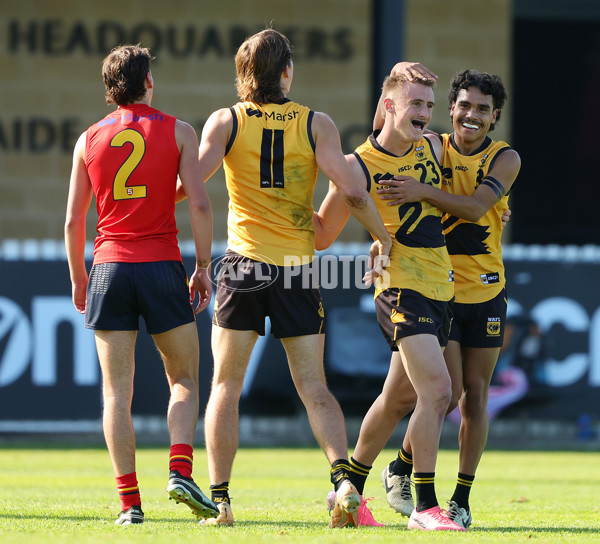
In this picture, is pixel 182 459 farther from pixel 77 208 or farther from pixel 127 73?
pixel 127 73

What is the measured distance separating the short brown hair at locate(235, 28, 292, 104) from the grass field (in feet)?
6.62

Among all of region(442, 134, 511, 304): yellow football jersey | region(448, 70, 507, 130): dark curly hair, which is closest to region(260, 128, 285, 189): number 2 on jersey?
region(442, 134, 511, 304): yellow football jersey

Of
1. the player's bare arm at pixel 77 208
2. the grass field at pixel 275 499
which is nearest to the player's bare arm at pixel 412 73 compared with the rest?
the player's bare arm at pixel 77 208

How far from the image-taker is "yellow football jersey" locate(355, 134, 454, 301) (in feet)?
17.5

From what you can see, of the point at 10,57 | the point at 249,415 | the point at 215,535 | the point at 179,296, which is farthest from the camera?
the point at 10,57

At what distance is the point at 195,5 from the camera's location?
13812 mm

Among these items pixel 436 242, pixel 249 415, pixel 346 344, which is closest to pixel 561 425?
pixel 346 344

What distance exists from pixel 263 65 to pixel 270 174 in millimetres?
507

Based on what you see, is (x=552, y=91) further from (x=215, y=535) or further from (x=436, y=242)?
(x=215, y=535)

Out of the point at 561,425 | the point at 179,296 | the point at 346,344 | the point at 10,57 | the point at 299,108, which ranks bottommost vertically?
the point at 561,425

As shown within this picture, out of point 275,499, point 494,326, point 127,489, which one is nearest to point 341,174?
point 494,326

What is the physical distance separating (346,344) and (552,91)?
20.7ft

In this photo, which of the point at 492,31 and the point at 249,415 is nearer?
the point at 249,415

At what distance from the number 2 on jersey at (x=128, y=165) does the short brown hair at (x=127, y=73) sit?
188mm
